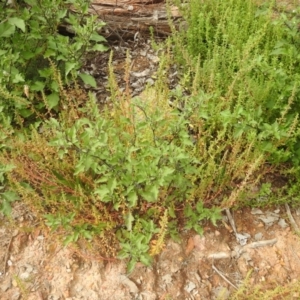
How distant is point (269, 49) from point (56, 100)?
1766mm

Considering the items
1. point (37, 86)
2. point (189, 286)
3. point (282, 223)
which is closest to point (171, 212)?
point (189, 286)

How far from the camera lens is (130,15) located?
13.8 ft

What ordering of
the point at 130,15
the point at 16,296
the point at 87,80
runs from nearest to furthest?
the point at 16,296, the point at 87,80, the point at 130,15

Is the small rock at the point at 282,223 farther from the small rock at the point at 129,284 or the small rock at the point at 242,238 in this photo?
the small rock at the point at 129,284

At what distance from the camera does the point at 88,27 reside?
331 centimetres

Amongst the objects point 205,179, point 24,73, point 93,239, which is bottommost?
point 93,239

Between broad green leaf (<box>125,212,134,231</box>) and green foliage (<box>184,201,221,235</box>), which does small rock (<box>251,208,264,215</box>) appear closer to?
green foliage (<box>184,201,221,235</box>)

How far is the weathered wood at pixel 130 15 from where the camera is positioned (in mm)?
4180

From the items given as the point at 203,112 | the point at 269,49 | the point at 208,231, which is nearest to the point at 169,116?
the point at 203,112

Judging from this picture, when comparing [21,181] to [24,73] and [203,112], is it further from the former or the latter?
[203,112]

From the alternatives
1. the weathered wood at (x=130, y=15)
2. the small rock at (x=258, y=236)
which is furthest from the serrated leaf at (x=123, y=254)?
the weathered wood at (x=130, y=15)

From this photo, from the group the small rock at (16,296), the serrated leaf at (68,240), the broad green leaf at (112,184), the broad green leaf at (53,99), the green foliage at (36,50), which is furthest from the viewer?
the broad green leaf at (53,99)

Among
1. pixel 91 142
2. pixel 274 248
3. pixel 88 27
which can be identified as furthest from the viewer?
pixel 88 27

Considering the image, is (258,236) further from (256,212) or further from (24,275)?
(24,275)
